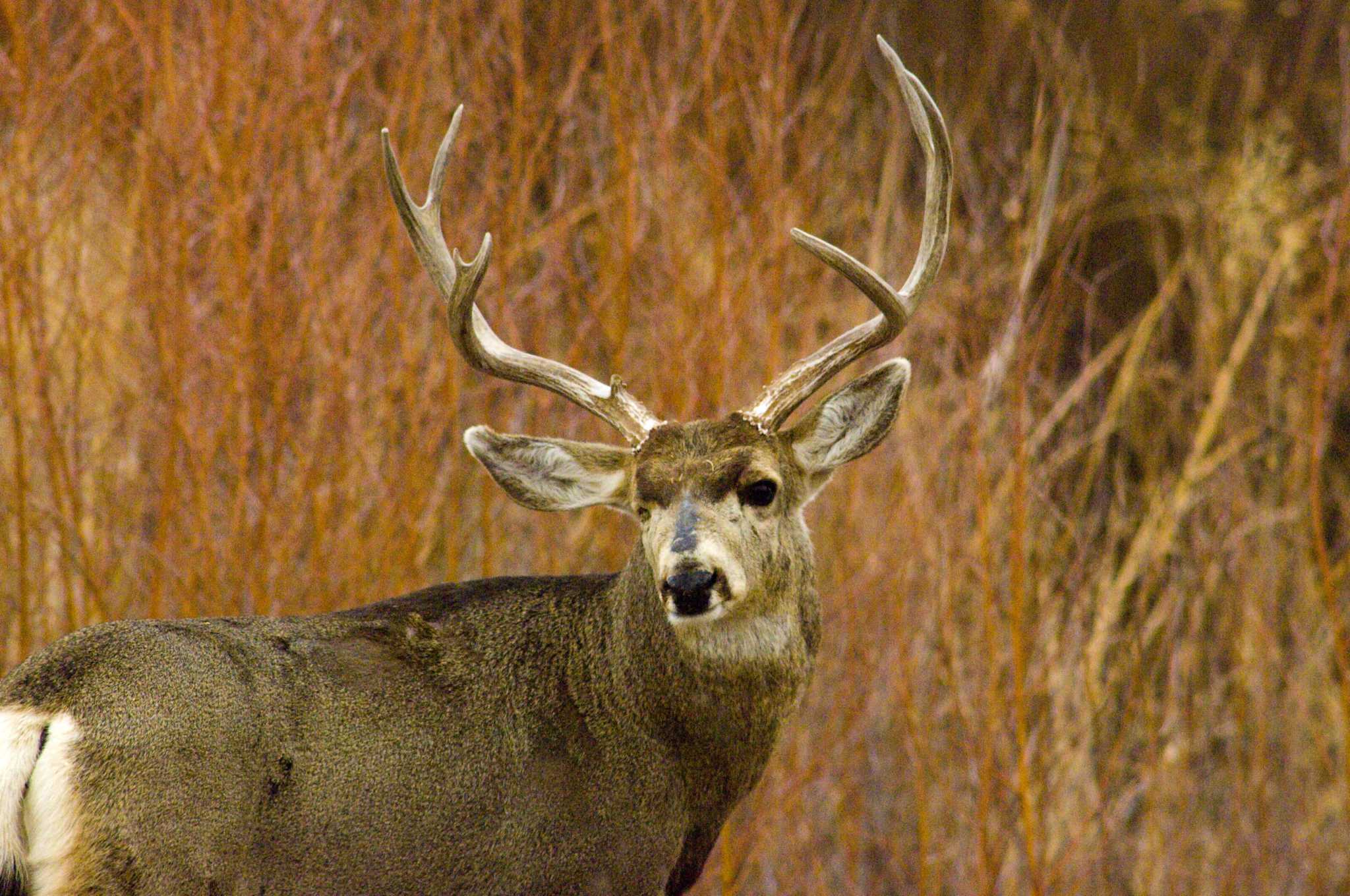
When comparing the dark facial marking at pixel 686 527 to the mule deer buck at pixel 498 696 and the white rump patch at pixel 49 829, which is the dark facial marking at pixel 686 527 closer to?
the mule deer buck at pixel 498 696

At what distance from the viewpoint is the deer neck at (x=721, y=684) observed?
5.05 metres

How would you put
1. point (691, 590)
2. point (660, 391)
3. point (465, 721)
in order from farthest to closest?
point (660, 391), point (465, 721), point (691, 590)

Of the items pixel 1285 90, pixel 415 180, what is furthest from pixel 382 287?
pixel 1285 90

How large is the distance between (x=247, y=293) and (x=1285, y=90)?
10332 millimetres

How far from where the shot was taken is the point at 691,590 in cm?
463

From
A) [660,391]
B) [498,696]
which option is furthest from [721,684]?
[660,391]

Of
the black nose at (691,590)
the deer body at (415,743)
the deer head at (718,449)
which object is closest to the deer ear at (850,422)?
the deer head at (718,449)

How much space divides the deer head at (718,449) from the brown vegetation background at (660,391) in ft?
6.44

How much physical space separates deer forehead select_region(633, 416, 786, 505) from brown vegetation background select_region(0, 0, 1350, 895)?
7.77 ft

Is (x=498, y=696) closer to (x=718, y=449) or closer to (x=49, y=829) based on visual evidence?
(x=718, y=449)

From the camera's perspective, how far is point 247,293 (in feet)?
24.8

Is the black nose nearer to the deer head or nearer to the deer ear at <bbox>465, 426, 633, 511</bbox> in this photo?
the deer head

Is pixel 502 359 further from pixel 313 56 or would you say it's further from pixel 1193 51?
pixel 1193 51

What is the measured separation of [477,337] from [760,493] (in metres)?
1.05
